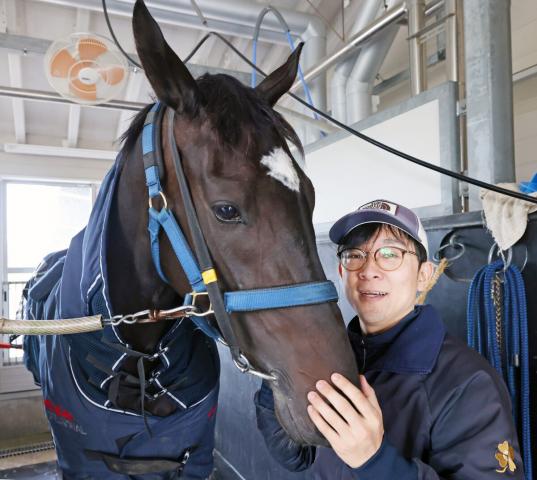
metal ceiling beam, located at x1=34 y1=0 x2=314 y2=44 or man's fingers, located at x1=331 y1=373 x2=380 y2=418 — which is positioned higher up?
metal ceiling beam, located at x1=34 y1=0 x2=314 y2=44

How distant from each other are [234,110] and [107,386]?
0.79m

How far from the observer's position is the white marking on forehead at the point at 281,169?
77cm

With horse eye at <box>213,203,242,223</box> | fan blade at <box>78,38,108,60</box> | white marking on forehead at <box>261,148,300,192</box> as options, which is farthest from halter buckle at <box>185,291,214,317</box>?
fan blade at <box>78,38,108,60</box>

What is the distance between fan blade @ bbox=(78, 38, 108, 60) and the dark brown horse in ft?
4.34

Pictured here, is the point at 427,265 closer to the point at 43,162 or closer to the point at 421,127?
the point at 421,127

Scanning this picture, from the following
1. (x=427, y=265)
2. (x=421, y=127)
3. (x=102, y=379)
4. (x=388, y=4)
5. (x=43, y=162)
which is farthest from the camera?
(x=43, y=162)

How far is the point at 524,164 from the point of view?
2.38 meters

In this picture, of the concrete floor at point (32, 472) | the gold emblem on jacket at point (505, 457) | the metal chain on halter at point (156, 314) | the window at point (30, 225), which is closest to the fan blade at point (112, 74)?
the metal chain on halter at point (156, 314)

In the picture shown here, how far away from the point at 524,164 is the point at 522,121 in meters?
0.25

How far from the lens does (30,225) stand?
4402 mm

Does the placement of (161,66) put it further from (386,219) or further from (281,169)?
(386,219)

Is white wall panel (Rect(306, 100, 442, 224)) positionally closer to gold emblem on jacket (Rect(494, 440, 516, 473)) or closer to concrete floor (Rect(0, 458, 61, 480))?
gold emblem on jacket (Rect(494, 440, 516, 473))

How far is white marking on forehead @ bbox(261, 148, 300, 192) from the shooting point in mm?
769

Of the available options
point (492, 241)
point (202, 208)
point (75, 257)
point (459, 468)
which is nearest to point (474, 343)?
point (492, 241)
